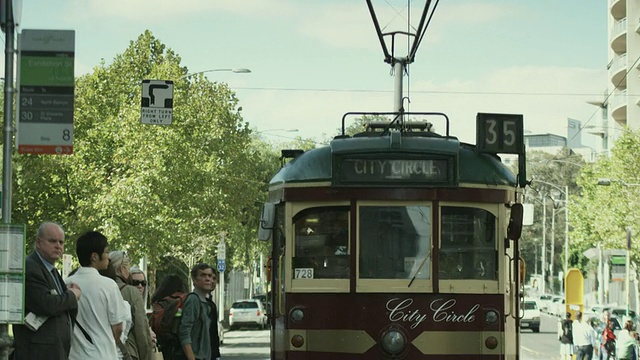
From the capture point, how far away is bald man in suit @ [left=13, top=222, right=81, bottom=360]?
8.30 metres

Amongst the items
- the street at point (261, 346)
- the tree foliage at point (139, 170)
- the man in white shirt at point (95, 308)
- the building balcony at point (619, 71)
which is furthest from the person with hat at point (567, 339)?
the building balcony at point (619, 71)

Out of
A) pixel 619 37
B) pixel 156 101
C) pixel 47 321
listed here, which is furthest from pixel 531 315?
pixel 47 321

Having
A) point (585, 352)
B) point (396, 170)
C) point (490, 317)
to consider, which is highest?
point (396, 170)

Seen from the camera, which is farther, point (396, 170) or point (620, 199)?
point (620, 199)

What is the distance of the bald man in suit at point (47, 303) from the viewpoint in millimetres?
8297

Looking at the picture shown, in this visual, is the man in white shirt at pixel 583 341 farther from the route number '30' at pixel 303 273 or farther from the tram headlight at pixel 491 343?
the route number '30' at pixel 303 273

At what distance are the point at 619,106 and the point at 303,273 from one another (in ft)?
221

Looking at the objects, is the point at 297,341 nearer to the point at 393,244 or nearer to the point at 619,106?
the point at 393,244

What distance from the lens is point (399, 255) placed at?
38.0ft

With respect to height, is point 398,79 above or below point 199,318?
above

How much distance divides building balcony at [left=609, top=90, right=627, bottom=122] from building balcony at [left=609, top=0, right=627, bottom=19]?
464cm

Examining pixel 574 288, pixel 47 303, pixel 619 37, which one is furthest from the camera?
pixel 619 37

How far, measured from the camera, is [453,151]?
11977mm

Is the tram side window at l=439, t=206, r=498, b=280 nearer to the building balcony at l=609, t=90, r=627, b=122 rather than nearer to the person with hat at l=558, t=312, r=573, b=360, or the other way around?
the person with hat at l=558, t=312, r=573, b=360
